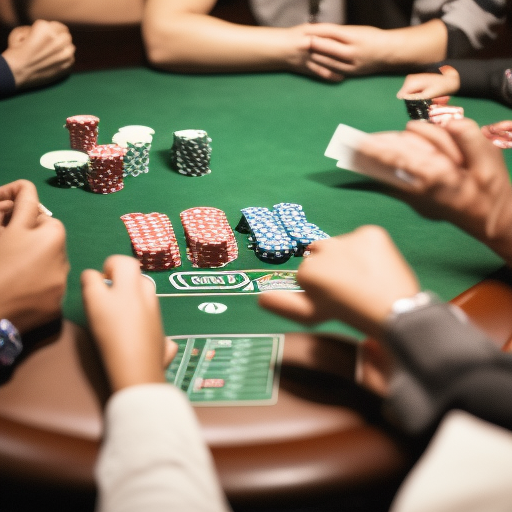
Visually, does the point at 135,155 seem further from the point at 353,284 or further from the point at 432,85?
the point at 432,85

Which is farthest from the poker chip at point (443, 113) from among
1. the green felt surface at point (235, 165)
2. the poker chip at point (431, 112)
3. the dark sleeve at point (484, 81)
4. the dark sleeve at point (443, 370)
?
the dark sleeve at point (443, 370)

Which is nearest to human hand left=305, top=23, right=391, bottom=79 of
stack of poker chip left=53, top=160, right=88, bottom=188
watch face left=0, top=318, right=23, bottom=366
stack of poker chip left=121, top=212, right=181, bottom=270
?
stack of poker chip left=53, top=160, right=88, bottom=188

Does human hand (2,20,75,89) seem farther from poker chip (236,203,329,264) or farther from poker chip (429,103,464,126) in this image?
poker chip (429,103,464,126)

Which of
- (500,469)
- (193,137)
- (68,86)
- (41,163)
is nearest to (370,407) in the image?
(500,469)

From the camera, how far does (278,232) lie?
141cm

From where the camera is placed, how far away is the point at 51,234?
118 centimetres

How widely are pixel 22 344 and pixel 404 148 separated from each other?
27.7 inches

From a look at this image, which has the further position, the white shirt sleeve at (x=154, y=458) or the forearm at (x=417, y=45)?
the forearm at (x=417, y=45)

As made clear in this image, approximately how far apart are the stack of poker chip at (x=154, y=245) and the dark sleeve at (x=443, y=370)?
2.15 feet

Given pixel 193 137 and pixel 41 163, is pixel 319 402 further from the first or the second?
pixel 41 163

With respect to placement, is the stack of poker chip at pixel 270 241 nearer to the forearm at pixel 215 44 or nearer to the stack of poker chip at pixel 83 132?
the stack of poker chip at pixel 83 132

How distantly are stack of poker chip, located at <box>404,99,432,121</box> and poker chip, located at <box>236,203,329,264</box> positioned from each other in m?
0.83

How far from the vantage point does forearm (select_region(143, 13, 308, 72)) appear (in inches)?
102

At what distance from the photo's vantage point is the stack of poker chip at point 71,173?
A: 172 cm
